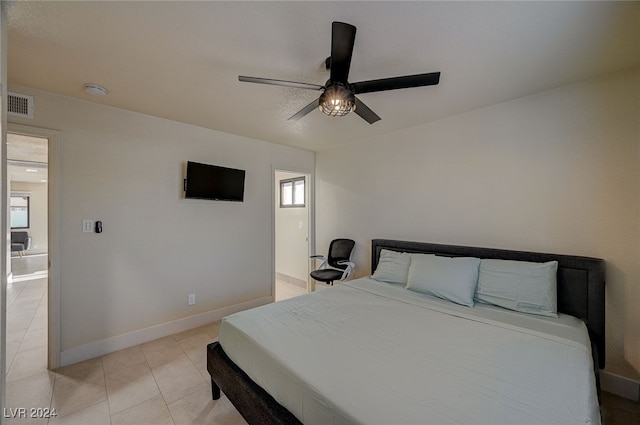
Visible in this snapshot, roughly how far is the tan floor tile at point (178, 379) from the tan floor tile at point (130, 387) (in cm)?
6

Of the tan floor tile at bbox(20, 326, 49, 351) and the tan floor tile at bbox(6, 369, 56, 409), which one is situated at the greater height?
the tan floor tile at bbox(6, 369, 56, 409)

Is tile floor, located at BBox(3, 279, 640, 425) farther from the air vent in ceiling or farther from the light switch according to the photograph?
the air vent in ceiling

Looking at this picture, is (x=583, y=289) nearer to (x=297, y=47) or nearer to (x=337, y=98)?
(x=337, y=98)

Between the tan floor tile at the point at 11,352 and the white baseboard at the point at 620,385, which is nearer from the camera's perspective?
the white baseboard at the point at 620,385

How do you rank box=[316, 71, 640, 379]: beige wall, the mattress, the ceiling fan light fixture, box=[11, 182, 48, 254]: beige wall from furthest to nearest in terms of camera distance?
box=[11, 182, 48, 254]: beige wall, box=[316, 71, 640, 379]: beige wall, the ceiling fan light fixture, the mattress

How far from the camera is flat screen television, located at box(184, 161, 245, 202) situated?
3.06 meters

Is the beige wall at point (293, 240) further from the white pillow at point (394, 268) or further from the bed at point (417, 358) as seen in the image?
the bed at point (417, 358)

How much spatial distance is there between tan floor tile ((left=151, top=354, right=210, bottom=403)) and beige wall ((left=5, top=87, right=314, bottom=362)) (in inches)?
29.1

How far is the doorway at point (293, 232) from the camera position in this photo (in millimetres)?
4617

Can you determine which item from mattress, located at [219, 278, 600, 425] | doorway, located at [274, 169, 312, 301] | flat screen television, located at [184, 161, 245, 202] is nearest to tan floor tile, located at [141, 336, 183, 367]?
mattress, located at [219, 278, 600, 425]

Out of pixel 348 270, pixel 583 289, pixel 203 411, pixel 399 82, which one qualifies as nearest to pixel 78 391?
pixel 203 411

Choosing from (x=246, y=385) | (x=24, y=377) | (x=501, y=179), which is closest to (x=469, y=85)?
(x=501, y=179)

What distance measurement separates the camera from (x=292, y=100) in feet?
8.00

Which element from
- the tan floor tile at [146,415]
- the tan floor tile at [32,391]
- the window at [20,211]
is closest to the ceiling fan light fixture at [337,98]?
the tan floor tile at [146,415]
